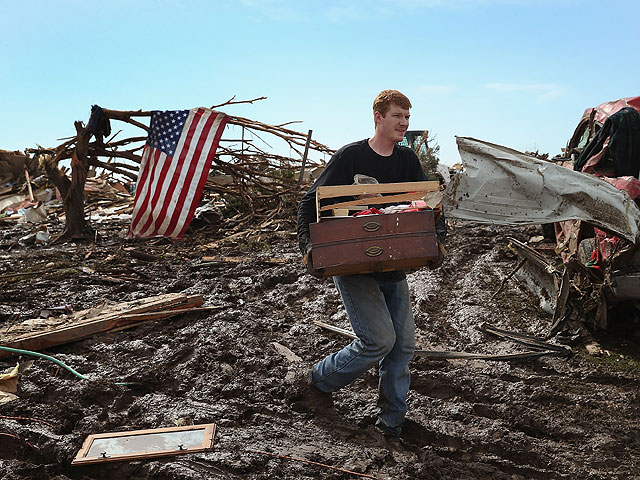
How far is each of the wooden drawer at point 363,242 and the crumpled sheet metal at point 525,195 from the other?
172 centimetres

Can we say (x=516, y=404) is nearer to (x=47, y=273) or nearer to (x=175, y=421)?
(x=175, y=421)

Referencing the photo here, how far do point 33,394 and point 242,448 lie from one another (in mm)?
1946

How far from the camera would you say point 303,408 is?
4.11m

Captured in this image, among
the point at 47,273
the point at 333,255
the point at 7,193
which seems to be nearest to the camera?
the point at 333,255

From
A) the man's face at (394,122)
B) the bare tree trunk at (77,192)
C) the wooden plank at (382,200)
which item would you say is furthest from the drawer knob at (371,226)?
the bare tree trunk at (77,192)

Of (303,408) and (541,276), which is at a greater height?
(541,276)

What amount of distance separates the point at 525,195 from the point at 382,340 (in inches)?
91.2

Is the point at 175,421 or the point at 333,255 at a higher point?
the point at 333,255

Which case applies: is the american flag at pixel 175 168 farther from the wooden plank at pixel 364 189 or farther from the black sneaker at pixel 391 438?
the black sneaker at pixel 391 438

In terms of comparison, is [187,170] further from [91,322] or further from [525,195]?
[525,195]

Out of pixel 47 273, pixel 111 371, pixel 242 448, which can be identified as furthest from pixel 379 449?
pixel 47 273

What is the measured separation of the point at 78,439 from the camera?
371 cm

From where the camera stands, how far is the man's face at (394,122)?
3.54m

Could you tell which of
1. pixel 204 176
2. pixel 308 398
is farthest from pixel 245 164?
pixel 308 398
